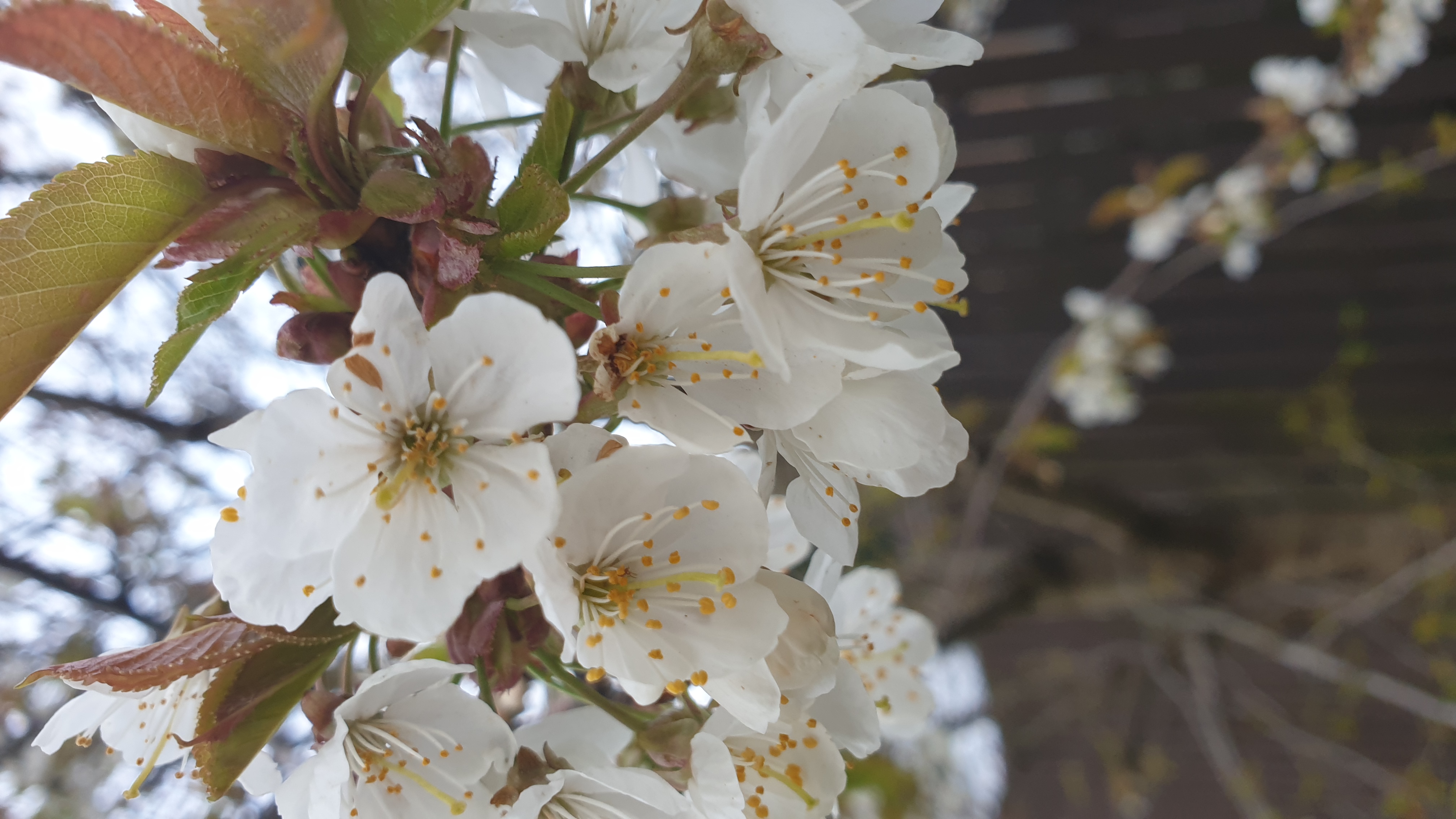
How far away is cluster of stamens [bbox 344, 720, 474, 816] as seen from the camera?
0.59 m

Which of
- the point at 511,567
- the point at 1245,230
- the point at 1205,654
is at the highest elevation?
the point at 1245,230

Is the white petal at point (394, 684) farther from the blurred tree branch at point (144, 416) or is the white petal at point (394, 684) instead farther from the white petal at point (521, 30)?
the blurred tree branch at point (144, 416)

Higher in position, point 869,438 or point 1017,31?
point 1017,31

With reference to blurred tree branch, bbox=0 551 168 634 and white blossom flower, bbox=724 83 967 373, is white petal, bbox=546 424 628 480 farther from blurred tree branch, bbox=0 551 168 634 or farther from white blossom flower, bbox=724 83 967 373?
blurred tree branch, bbox=0 551 168 634

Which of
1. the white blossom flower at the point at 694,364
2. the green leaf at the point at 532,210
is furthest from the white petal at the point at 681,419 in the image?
the green leaf at the point at 532,210

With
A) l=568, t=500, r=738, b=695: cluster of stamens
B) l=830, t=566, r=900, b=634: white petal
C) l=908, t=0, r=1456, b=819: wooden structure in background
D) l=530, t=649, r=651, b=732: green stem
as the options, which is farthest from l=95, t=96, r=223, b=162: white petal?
l=908, t=0, r=1456, b=819: wooden structure in background

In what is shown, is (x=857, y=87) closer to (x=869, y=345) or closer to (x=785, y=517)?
(x=869, y=345)

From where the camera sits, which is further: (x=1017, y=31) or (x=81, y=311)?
(x=1017, y=31)

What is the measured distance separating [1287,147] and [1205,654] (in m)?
1.70

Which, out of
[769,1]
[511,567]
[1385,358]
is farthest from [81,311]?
[1385,358]

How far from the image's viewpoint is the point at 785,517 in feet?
2.77


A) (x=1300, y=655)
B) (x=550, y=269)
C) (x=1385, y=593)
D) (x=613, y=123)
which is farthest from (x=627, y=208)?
(x=1385, y=593)

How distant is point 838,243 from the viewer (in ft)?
1.94

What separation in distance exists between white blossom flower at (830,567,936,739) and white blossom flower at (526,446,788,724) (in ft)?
1.19
